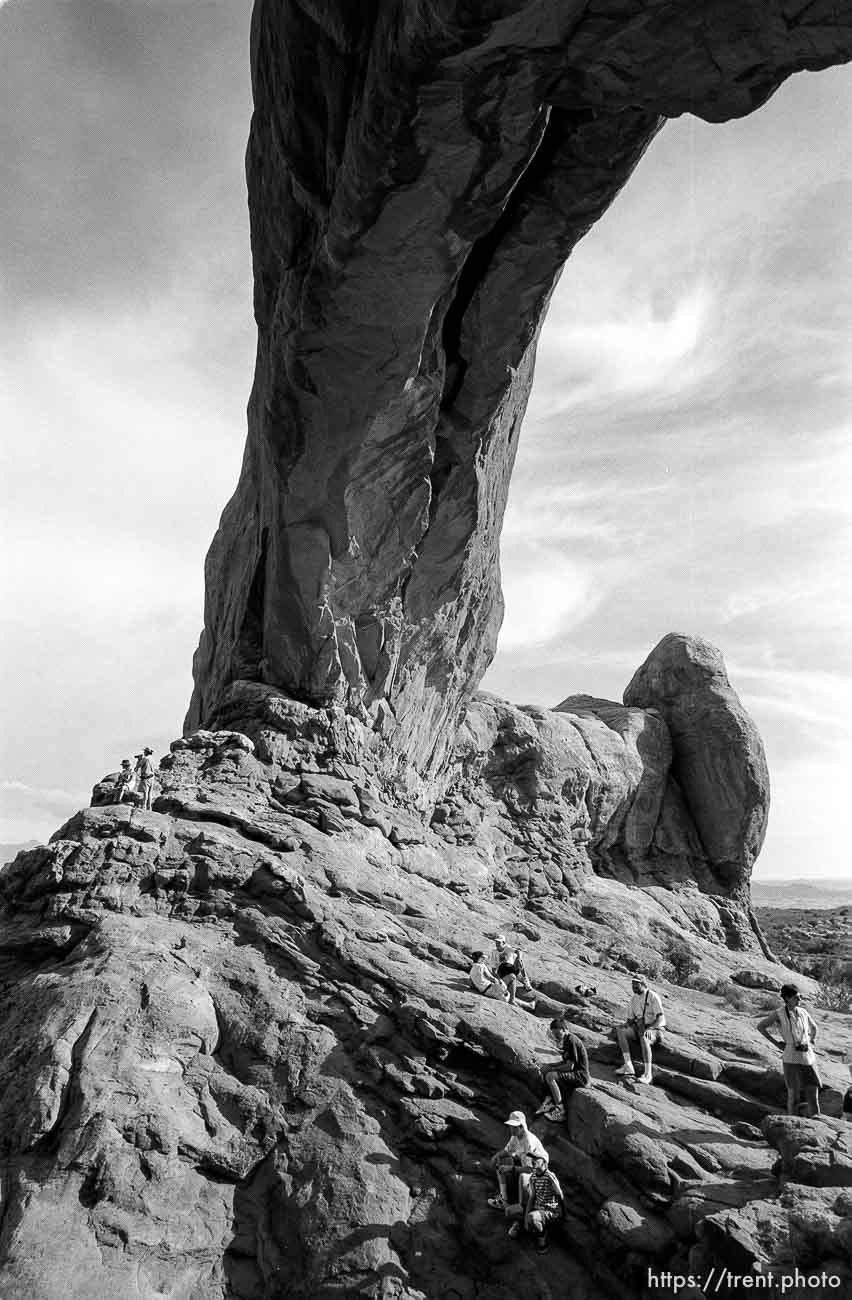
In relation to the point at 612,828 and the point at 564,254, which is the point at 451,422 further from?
the point at 612,828

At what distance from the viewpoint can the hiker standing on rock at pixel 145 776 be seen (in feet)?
49.6

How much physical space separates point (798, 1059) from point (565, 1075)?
2613 millimetres

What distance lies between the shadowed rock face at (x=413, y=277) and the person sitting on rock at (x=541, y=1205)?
12.1 m

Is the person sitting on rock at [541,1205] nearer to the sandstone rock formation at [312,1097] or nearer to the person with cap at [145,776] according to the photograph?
the sandstone rock formation at [312,1097]

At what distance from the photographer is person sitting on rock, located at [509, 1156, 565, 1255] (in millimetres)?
8586

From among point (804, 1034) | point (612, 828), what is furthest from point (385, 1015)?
point (612, 828)

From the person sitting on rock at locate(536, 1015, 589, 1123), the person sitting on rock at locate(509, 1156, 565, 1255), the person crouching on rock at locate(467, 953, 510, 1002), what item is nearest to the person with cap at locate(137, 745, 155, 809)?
the person crouching on rock at locate(467, 953, 510, 1002)

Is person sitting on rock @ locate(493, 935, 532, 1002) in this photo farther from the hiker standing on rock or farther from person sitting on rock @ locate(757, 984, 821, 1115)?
the hiker standing on rock

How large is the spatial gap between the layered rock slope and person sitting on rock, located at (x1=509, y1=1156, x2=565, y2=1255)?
0.20m

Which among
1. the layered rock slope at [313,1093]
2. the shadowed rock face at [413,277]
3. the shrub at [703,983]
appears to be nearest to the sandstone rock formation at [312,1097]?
the layered rock slope at [313,1093]

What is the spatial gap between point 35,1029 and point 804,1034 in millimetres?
9134

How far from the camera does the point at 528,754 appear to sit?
2805 centimetres

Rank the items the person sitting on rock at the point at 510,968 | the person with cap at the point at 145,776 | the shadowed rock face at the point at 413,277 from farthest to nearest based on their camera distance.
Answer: the person with cap at the point at 145,776 → the person sitting on rock at the point at 510,968 → the shadowed rock face at the point at 413,277

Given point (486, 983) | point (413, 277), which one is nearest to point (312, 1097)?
point (486, 983)
